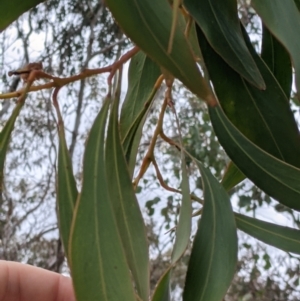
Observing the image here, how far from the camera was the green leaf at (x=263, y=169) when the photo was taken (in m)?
0.40

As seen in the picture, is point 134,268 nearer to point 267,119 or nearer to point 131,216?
point 131,216

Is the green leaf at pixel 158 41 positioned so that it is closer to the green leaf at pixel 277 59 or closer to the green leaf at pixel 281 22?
the green leaf at pixel 281 22

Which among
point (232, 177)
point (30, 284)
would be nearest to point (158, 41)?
point (232, 177)

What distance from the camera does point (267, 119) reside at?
39 cm

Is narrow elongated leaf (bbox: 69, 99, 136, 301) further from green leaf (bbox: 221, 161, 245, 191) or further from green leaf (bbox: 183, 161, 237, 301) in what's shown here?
green leaf (bbox: 221, 161, 245, 191)

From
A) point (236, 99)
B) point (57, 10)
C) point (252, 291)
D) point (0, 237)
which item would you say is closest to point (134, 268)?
point (236, 99)

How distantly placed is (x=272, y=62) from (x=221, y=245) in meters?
0.19

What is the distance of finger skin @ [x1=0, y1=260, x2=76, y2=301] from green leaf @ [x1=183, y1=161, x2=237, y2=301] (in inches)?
13.6

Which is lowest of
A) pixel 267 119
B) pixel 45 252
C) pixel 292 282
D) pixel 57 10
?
pixel 267 119

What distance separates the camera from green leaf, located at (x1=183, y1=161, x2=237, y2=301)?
1.24 feet

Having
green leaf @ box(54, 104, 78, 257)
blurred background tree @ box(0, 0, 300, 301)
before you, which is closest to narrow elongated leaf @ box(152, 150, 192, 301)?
green leaf @ box(54, 104, 78, 257)

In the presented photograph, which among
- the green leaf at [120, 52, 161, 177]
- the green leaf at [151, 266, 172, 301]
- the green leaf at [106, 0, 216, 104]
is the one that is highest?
the green leaf at [120, 52, 161, 177]

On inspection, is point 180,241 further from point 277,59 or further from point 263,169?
point 277,59

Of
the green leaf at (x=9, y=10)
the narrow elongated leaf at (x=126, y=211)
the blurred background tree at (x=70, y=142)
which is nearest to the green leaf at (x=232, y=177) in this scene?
the narrow elongated leaf at (x=126, y=211)
